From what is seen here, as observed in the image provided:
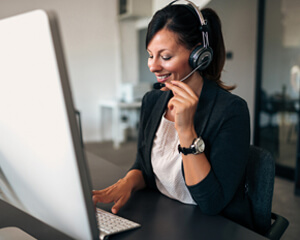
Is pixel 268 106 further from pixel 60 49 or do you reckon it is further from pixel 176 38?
pixel 60 49

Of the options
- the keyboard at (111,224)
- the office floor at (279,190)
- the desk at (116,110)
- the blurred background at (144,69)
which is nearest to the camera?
the keyboard at (111,224)

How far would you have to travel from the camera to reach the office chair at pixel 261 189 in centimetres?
89

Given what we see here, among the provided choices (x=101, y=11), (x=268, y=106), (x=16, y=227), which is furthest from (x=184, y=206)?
(x=101, y=11)

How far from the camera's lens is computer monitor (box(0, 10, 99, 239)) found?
36 centimetres

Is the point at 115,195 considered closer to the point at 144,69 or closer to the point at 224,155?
the point at 224,155

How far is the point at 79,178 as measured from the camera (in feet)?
1.26

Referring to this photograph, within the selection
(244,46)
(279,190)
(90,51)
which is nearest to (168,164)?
(279,190)

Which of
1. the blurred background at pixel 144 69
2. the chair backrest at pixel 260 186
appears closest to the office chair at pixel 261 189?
A: the chair backrest at pixel 260 186

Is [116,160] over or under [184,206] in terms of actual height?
under

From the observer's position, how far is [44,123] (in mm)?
396

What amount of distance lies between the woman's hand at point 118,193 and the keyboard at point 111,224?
0.05 m

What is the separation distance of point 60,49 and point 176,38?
0.58 m

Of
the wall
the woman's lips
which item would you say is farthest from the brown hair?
the wall

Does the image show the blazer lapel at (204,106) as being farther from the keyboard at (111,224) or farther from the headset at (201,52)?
the keyboard at (111,224)
